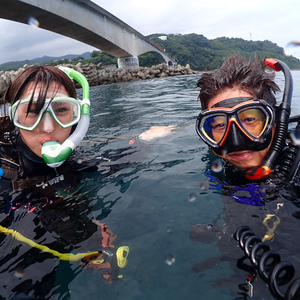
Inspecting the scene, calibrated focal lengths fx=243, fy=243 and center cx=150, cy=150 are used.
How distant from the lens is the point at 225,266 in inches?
58.9

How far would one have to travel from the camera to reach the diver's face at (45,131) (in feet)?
7.38

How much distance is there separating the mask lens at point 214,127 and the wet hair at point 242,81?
0.25 m

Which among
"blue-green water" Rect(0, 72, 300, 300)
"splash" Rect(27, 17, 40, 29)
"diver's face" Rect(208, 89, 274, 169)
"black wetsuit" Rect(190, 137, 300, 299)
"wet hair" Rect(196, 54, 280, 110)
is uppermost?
"splash" Rect(27, 17, 40, 29)

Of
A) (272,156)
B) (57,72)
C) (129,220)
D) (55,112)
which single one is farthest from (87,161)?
(272,156)

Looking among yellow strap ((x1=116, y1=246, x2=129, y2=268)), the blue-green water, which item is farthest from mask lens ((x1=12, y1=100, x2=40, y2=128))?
yellow strap ((x1=116, y1=246, x2=129, y2=268))

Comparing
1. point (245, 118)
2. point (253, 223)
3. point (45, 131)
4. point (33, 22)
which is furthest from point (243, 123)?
point (33, 22)

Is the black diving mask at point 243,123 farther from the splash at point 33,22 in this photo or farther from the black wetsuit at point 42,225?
the splash at point 33,22

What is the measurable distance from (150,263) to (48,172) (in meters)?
1.68

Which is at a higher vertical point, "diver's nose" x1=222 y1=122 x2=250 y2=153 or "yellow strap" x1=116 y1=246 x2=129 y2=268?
"diver's nose" x1=222 y1=122 x2=250 y2=153

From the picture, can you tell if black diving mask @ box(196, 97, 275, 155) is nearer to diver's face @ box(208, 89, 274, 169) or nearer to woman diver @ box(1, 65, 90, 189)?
diver's face @ box(208, 89, 274, 169)

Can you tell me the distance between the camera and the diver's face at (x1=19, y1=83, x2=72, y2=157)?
2.25m

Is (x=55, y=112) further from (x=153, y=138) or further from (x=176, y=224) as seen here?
(x=153, y=138)

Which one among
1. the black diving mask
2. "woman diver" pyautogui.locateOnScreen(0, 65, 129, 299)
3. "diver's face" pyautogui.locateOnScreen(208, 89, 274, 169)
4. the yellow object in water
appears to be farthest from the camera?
"diver's face" pyautogui.locateOnScreen(208, 89, 274, 169)

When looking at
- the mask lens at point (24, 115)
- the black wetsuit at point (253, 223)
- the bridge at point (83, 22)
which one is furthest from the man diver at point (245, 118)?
the bridge at point (83, 22)
